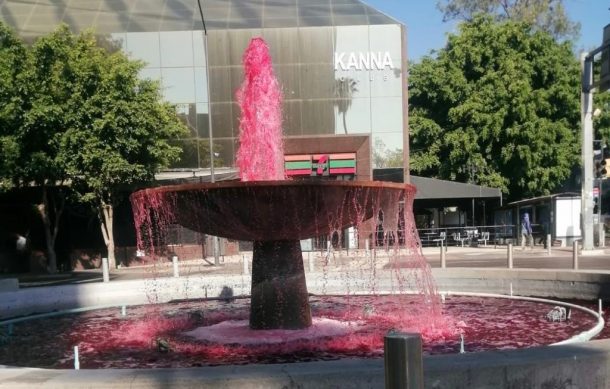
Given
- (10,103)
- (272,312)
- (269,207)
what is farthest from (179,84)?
(269,207)

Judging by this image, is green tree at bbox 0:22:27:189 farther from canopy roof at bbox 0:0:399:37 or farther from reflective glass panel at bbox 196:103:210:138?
reflective glass panel at bbox 196:103:210:138

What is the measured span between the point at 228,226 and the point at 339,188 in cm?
149

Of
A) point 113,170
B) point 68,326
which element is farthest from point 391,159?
point 68,326

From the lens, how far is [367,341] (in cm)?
734

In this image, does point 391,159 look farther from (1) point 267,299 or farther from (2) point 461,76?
(1) point 267,299

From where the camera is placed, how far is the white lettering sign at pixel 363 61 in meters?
34.0

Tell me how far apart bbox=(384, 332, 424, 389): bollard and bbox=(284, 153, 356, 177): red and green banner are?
31.1 m

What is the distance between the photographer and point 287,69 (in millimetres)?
34031

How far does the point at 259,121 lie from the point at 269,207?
2.27 meters

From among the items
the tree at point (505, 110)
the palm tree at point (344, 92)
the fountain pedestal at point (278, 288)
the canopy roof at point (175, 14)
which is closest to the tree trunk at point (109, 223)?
the canopy roof at point (175, 14)

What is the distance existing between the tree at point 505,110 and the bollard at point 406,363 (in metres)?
35.0

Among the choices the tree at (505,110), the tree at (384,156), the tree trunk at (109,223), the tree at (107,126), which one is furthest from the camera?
the tree at (505,110)

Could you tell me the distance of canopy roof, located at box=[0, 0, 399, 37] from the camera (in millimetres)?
34219

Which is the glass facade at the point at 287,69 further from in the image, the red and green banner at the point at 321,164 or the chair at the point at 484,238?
the chair at the point at 484,238
